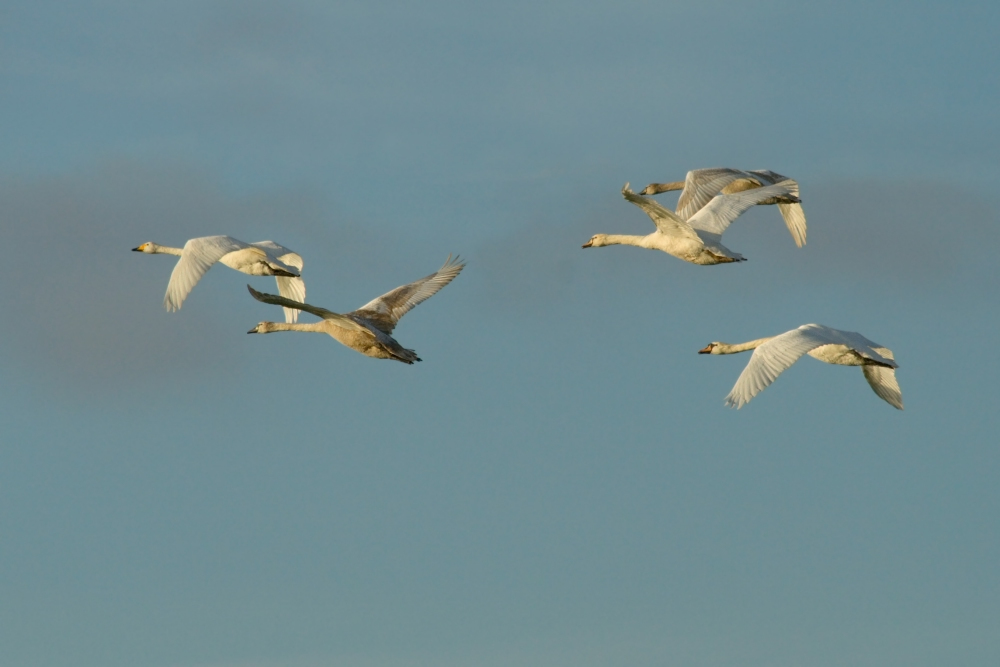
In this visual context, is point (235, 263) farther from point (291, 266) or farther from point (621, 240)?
point (621, 240)

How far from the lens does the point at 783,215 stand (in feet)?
116

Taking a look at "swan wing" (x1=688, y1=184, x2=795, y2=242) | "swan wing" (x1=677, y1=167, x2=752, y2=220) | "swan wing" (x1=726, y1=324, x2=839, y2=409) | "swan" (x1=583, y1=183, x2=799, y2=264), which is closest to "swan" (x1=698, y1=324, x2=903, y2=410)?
"swan wing" (x1=726, y1=324, x2=839, y2=409)

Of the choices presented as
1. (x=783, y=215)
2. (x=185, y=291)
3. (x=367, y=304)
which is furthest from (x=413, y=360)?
(x=783, y=215)

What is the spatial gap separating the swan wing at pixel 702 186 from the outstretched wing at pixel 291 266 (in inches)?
313

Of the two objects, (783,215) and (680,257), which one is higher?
(783,215)

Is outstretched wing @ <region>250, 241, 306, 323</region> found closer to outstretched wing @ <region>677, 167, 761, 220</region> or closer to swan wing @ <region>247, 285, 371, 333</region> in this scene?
swan wing @ <region>247, 285, 371, 333</region>

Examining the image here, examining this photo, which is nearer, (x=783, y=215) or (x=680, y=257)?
(x=680, y=257)

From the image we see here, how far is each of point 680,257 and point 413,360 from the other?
5460mm

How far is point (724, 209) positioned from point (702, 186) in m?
0.99

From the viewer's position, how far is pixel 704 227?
103 ft

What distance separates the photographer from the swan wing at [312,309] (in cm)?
2447

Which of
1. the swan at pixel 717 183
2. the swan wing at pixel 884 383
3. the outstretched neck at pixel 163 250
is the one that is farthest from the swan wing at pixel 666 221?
the outstretched neck at pixel 163 250

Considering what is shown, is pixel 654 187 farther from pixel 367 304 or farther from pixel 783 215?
pixel 367 304

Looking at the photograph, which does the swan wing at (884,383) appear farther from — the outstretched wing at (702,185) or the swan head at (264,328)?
the swan head at (264,328)
